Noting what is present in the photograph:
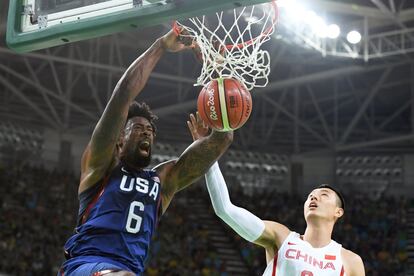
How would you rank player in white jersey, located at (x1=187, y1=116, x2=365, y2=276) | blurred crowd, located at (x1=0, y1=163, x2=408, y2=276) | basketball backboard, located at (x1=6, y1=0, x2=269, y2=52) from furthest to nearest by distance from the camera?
blurred crowd, located at (x1=0, y1=163, x2=408, y2=276)
player in white jersey, located at (x1=187, y1=116, x2=365, y2=276)
basketball backboard, located at (x1=6, y1=0, x2=269, y2=52)

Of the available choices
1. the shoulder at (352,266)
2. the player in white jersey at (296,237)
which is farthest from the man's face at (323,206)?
the shoulder at (352,266)

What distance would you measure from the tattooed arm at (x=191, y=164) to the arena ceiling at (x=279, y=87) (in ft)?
36.9

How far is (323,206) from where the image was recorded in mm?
4586

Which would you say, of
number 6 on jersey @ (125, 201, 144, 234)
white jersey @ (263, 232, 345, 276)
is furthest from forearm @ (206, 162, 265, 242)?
number 6 on jersey @ (125, 201, 144, 234)

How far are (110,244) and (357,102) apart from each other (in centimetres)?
1999

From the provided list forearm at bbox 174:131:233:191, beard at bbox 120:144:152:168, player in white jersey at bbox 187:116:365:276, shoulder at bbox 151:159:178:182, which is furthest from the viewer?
player in white jersey at bbox 187:116:365:276

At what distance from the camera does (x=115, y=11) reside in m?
4.10

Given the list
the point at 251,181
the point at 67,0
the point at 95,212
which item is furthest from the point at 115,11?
the point at 251,181

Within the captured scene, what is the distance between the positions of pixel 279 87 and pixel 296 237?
14.2 m

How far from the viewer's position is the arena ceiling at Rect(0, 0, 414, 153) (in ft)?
56.3

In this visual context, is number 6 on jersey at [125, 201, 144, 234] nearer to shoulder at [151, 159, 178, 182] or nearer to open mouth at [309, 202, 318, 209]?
shoulder at [151, 159, 178, 182]

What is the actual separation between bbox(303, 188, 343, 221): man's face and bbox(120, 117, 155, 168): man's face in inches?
51.7

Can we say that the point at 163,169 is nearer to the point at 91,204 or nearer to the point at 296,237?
the point at 91,204

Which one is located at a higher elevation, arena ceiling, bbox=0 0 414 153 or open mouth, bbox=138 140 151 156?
arena ceiling, bbox=0 0 414 153
